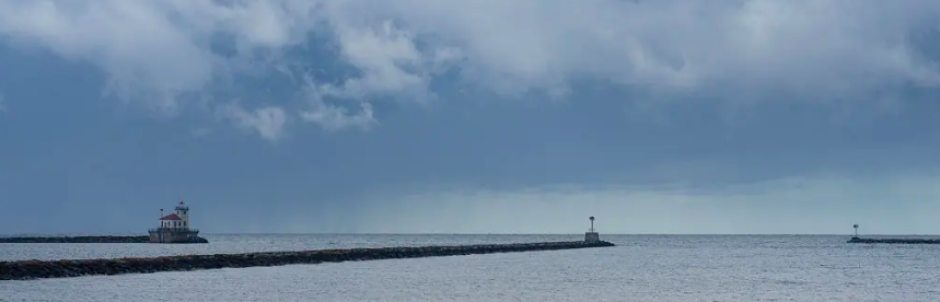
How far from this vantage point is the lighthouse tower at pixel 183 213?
14175 centimetres

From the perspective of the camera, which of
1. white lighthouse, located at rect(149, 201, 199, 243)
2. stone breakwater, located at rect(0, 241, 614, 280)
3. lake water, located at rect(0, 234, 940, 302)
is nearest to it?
lake water, located at rect(0, 234, 940, 302)

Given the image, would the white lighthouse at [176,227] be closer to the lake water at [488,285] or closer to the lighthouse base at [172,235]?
the lighthouse base at [172,235]

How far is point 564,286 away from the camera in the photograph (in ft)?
170

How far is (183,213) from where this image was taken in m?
142

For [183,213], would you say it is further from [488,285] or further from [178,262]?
[488,285]

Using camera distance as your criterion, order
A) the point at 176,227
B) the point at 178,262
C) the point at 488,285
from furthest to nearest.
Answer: the point at 176,227 → the point at 178,262 → the point at 488,285

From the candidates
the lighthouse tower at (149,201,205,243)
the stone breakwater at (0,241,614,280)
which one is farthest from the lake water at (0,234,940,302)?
the lighthouse tower at (149,201,205,243)

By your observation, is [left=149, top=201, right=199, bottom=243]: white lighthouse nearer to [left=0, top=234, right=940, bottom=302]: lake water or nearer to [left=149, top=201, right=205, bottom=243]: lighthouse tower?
[left=149, top=201, right=205, bottom=243]: lighthouse tower

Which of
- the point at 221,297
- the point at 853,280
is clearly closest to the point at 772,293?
the point at 853,280

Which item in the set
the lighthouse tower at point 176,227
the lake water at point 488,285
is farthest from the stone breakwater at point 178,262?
the lighthouse tower at point 176,227

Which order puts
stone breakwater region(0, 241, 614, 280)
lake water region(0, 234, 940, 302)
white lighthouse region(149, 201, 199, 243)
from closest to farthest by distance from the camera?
lake water region(0, 234, 940, 302)
stone breakwater region(0, 241, 614, 280)
white lighthouse region(149, 201, 199, 243)

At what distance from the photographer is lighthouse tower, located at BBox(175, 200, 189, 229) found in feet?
465

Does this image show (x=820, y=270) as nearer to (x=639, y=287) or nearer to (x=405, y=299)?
(x=639, y=287)

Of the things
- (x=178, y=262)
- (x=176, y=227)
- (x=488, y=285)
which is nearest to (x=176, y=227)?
(x=176, y=227)
